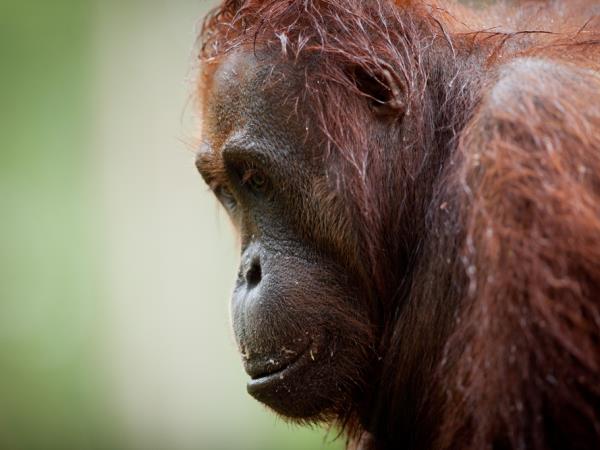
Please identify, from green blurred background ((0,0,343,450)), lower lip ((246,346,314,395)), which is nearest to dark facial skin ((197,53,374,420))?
lower lip ((246,346,314,395))

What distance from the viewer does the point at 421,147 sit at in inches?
111

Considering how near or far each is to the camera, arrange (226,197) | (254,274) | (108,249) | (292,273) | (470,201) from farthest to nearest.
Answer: (108,249) < (226,197) < (254,274) < (292,273) < (470,201)

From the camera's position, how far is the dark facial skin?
2.78 metres

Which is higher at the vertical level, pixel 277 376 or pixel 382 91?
pixel 382 91

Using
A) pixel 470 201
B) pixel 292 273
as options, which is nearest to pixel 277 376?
pixel 292 273

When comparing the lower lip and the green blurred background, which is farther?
the green blurred background

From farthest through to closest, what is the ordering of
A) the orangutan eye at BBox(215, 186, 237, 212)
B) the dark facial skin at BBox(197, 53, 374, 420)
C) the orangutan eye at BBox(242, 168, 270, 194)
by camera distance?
the orangutan eye at BBox(215, 186, 237, 212), the orangutan eye at BBox(242, 168, 270, 194), the dark facial skin at BBox(197, 53, 374, 420)

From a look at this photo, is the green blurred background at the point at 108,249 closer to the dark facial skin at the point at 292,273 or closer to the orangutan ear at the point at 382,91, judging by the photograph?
the dark facial skin at the point at 292,273

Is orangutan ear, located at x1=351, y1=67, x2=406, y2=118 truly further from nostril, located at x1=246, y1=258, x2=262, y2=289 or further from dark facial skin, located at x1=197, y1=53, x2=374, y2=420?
nostril, located at x1=246, y1=258, x2=262, y2=289

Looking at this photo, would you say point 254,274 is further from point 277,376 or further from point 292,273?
point 277,376

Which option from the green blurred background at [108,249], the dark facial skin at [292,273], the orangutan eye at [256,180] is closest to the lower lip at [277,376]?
the dark facial skin at [292,273]

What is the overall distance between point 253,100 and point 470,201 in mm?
869

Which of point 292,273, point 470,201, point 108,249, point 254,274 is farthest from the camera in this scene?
point 108,249

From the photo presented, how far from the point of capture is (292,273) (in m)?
2.79
